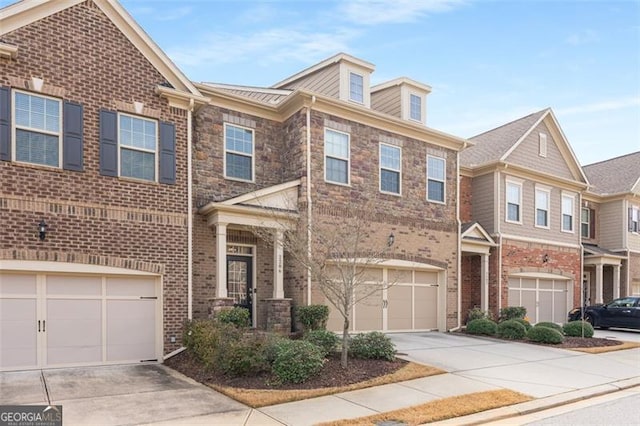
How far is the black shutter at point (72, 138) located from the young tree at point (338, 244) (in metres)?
4.45

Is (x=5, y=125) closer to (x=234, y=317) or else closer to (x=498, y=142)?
(x=234, y=317)

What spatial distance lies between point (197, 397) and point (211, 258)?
5331 millimetres

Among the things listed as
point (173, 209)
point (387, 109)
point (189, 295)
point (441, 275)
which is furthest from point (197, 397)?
point (387, 109)

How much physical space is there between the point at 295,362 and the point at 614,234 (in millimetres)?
23157

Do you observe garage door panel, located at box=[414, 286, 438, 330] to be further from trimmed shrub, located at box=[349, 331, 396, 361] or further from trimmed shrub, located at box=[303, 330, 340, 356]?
trimmed shrub, located at box=[303, 330, 340, 356]

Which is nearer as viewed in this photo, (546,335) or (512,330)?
(546,335)

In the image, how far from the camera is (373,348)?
36.6 ft

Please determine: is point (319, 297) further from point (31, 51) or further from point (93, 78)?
point (31, 51)

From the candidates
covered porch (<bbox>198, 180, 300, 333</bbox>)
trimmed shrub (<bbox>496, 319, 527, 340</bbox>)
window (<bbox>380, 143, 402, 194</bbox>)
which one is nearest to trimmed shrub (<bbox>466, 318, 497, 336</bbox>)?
trimmed shrub (<bbox>496, 319, 527, 340</bbox>)

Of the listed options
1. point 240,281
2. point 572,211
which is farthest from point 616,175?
point 240,281

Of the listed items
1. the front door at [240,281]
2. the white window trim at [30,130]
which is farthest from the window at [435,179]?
the white window trim at [30,130]

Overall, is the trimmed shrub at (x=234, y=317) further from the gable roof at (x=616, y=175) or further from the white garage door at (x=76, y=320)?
the gable roof at (x=616, y=175)

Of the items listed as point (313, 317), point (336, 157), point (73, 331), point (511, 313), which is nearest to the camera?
point (73, 331)

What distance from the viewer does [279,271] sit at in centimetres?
1384
